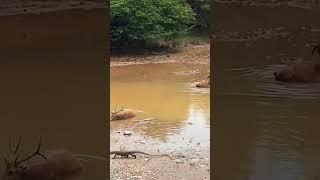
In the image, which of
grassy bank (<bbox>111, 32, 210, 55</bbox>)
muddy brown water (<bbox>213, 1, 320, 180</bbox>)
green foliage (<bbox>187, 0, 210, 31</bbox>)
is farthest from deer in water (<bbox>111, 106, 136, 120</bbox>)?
green foliage (<bbox>187, 0, 210, 31</bbox>)

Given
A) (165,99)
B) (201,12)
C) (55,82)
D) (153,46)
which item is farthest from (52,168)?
(201,12)

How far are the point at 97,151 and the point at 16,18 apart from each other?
0.90 meters

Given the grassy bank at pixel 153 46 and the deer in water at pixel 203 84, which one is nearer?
the deer in water at pixel 203 84

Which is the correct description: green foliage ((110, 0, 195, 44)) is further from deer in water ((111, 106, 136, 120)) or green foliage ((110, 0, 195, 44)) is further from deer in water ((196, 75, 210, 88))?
deer in water ((111, 106, 136, 120))

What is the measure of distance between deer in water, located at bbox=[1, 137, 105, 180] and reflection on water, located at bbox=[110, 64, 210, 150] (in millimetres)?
1630

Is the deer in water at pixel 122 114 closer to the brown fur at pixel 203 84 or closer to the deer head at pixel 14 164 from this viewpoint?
the brown fur at pixel 203 84

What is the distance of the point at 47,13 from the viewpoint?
329cm

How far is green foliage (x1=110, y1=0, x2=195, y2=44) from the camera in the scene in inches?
349

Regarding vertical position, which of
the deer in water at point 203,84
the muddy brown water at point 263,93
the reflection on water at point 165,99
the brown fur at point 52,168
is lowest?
the reflection on water at point 165,99

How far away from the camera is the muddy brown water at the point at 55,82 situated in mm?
3061

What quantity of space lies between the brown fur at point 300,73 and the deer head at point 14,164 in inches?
62.7

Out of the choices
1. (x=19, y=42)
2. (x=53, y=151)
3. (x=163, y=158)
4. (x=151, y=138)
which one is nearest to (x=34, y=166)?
(x=53, y=151)

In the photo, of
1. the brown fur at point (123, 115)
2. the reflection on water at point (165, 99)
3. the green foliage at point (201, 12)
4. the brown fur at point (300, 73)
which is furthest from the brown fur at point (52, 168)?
the green foliage at point (201, 12)

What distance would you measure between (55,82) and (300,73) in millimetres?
1530
